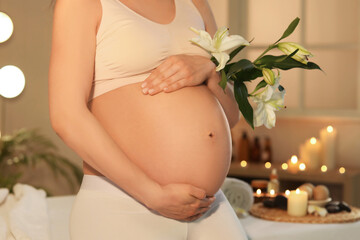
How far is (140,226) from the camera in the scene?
129cm

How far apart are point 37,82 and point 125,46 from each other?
140 inches

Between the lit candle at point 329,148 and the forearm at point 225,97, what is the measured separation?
111 inches

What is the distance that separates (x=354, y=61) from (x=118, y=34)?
3315mm

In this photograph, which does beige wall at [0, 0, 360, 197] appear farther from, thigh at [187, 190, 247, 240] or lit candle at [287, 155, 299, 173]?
thigh at [187, 190, 247, 240]

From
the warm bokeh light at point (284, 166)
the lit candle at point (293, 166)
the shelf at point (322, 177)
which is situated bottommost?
the shelf at point (322, 177)

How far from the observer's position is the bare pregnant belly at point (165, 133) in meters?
1.33

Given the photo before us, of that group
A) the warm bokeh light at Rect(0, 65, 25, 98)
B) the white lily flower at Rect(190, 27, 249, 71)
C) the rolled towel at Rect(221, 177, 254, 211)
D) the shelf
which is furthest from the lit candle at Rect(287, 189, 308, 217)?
the warm bokeh light at Rect(0, 65, 25, 98)

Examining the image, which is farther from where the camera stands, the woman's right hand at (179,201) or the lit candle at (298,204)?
the lit candle at (298,204)

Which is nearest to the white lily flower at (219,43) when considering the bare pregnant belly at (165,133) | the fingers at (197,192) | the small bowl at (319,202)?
the bare pregnant belly at (165,133)

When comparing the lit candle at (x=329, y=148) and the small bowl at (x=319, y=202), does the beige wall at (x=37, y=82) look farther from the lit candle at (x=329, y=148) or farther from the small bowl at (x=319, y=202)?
the small bowl at (x=319, y=202)

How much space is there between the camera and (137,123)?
1.34 meters

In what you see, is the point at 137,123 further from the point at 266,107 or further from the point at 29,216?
the point at 29,216

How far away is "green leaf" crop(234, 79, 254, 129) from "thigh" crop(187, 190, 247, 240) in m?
0.20

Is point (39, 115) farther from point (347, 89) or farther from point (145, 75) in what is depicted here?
point (145, 75)
